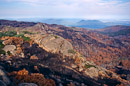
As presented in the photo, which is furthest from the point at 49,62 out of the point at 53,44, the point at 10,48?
the point at 10,48

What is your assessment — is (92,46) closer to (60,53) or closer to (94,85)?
(60,53)

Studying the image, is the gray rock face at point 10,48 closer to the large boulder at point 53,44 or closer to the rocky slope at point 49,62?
the rocky slope at point 49,62

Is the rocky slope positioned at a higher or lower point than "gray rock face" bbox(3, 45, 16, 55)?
lower

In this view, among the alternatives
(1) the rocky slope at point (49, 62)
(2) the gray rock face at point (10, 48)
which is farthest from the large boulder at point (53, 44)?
(2) the gray rock face at point (10, 48)

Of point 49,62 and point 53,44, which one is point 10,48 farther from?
point 53,44

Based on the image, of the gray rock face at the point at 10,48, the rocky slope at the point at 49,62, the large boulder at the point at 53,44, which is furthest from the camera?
the large boulder at the point at 53,44

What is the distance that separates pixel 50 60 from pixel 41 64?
2.48m

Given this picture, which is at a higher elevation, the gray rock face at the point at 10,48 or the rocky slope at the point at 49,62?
the gray rock face at the point at 10,48

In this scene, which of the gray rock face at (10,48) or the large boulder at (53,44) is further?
the large boulder at (53,44)

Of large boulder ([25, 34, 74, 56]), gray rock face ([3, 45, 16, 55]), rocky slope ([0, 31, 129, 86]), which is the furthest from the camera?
large boulder ([25, 34, 74, 56])

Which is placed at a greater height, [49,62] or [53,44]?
[53,44]

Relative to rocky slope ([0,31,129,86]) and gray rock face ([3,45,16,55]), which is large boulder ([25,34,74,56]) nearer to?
rocky slope ([0,31,129,86])

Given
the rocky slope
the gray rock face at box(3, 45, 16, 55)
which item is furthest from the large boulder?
the gray rock face at box(3, 45, 16, 55)

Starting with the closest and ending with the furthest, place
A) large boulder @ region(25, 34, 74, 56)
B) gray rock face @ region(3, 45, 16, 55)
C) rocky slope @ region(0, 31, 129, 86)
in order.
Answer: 1. rocky slope @ region(0, 31, 129, 86)
2. gray rock face @ region(3, 45, 16, 55)
3. large boulder @ region(25, 34, 74, 56)
